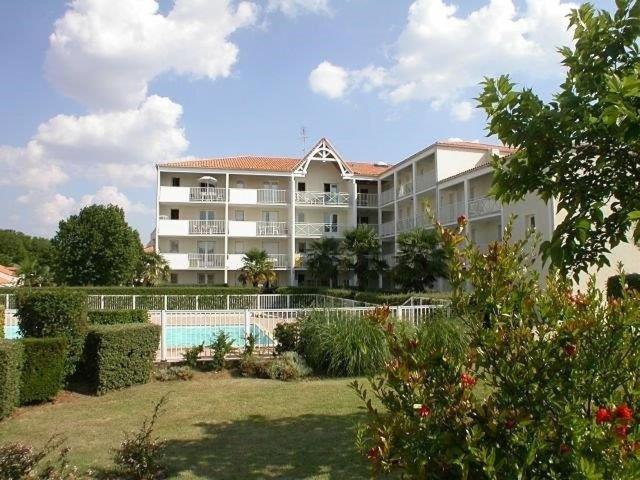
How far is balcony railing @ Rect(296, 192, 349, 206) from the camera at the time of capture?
141 ft

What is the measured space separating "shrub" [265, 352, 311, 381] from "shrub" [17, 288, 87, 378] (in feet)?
12.6

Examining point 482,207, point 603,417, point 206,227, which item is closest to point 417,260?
point 482,207

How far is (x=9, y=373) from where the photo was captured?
8.41 m

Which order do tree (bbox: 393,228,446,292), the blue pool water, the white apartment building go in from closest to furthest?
the blue pool water < tree (bbox: 393,228,446,292) < the white apartment building

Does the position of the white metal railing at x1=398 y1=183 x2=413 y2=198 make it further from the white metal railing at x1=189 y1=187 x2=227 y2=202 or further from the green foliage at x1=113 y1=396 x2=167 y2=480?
the green foliage at x1=113 y1=396 x2=167 y2=480

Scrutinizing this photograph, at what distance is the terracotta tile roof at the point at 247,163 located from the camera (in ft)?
137

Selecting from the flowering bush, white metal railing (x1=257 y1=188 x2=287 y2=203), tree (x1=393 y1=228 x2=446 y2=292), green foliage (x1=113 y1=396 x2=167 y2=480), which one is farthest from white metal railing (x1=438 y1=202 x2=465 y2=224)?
the flowering bush

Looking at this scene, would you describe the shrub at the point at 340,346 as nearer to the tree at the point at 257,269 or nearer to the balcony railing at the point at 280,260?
the tree at the point at 257,269

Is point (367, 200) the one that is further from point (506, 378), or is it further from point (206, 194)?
point (506, 378)

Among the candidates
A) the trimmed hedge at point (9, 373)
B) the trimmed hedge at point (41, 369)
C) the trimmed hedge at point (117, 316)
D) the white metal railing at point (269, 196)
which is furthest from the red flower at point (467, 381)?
the white metal railing at point (269, 196)

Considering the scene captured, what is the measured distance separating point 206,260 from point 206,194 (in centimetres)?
513

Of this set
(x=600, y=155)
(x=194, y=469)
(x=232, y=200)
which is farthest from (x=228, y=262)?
(x=600, y=155)

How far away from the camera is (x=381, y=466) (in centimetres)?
268

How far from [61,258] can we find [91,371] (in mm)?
21759
